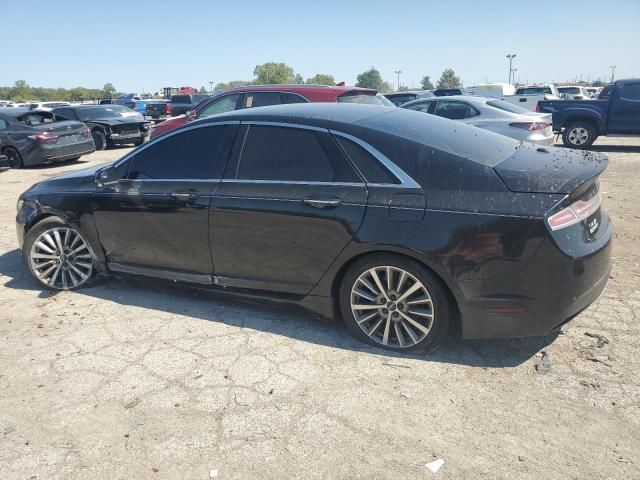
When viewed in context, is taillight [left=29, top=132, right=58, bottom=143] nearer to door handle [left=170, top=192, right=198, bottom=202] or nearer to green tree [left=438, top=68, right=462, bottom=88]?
door handle [left=170, top=192, right=198, bottom=202]

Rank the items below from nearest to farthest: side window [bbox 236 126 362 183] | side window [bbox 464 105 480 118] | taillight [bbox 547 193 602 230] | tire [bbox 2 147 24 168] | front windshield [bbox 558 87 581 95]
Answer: taillight [bbox 547 193 602 230]
side window [bbox 236 126 362 183]
side window [bbox 464 105 480 118]
tire [bbox 2 147 24 168]
front windshield [bbox 558 87 581 95]

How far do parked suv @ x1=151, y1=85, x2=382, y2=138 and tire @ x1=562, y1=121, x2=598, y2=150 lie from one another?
6612 millimetres

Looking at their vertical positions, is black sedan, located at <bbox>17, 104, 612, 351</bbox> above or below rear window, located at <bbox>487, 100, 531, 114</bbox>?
below

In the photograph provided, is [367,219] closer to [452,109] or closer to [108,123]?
[452,109]

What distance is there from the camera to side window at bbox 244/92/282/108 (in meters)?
9.33

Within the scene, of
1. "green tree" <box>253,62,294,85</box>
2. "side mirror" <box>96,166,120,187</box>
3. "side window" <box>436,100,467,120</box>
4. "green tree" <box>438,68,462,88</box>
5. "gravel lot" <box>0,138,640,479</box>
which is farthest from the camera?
"green tree" <box>253,62,294,85</box>

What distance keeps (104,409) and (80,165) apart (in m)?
11.8

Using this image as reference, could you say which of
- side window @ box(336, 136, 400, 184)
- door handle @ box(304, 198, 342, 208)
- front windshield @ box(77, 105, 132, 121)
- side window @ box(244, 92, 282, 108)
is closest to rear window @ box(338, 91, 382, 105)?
side window @ box(244, 92, 282, 108)

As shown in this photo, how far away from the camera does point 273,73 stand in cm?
12050

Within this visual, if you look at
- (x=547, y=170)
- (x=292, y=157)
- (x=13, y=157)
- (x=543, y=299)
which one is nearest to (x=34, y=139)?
(x=13, y=157)

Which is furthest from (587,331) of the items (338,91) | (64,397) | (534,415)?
(338,91)

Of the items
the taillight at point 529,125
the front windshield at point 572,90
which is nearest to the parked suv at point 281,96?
the taillight at point 529,125

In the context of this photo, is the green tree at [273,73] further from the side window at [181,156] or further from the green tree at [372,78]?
the side window at [181,156]

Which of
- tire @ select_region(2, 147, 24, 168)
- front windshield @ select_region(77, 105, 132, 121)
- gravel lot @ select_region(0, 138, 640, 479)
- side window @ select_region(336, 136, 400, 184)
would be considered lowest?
gravel lot @ select_region(0, 138, 640, 479)
